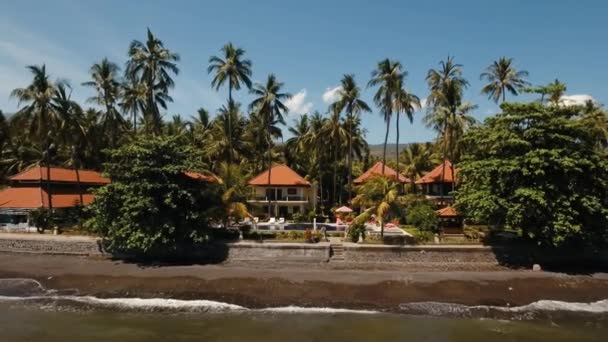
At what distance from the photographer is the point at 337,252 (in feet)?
91.8

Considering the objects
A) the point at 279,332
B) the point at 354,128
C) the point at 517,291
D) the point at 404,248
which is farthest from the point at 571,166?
the point at 354,128

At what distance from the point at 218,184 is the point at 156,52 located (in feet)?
53.8

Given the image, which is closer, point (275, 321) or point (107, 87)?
point (275, 321)

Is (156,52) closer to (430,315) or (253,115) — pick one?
(253,115)

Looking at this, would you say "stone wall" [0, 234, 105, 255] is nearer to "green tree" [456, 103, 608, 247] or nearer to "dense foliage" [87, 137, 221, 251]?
"dense foliage" [87, 137, 221, 251]

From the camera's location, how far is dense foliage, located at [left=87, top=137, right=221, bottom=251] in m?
26.5

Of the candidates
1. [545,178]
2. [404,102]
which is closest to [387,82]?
[404,102]

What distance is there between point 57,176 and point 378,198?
31.2 metres

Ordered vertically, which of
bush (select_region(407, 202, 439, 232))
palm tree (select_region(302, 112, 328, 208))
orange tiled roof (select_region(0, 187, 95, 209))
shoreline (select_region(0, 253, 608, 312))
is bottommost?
shoreline (select_region(0, 253, 608, 312))

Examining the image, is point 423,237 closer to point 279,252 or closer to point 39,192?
point 279,252

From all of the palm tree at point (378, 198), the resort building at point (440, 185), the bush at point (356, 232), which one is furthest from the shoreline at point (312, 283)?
the resort building at point (440, 185)

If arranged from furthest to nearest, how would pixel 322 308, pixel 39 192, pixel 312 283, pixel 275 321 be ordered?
1. pixel 39 192
2. pixel 312 283
3. pixel 322 308
4. pixel 275 321

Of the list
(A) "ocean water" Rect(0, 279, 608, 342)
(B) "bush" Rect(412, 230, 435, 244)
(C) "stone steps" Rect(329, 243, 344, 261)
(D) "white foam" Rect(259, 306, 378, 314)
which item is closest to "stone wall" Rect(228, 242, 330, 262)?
(C) "stone steps" Rect(329, 243, 344, 261)

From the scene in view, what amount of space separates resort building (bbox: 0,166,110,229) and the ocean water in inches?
643
